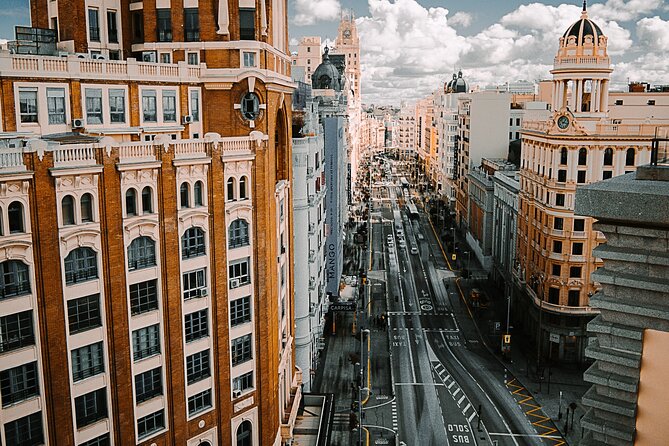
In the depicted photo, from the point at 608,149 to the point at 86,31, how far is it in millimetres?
55239

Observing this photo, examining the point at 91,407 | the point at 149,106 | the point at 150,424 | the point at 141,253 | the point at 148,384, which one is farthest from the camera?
the point at 149,106

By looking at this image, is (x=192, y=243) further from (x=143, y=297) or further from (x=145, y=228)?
(x=143, y=297)

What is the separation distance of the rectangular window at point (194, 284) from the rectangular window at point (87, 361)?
6265 millimetres

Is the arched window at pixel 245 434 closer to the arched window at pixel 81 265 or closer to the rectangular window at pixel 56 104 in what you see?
the arched window at pixel 81 265

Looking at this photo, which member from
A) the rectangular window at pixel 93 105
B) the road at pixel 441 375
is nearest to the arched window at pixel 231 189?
the rectangular window at pixel 93 105

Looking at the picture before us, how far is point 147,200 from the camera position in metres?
36.5

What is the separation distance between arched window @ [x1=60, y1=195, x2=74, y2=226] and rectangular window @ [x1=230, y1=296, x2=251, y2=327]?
1260cm

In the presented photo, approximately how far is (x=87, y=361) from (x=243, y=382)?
40.5 ft

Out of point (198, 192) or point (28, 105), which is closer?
point (28, 105)

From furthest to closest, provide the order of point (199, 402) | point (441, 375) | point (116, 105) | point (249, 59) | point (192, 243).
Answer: point (441, 375) → point (249, 59) → point (199, 402) → point (116, 105) → point (192, 243)

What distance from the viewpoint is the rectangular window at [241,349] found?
1689 inches

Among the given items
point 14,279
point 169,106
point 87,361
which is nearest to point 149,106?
point 169,106

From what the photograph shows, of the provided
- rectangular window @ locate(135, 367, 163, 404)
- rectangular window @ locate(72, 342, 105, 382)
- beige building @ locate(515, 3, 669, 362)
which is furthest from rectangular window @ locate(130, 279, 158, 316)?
beige building @ locate(515, 3, 669, 362)

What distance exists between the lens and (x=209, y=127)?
4450 cm
